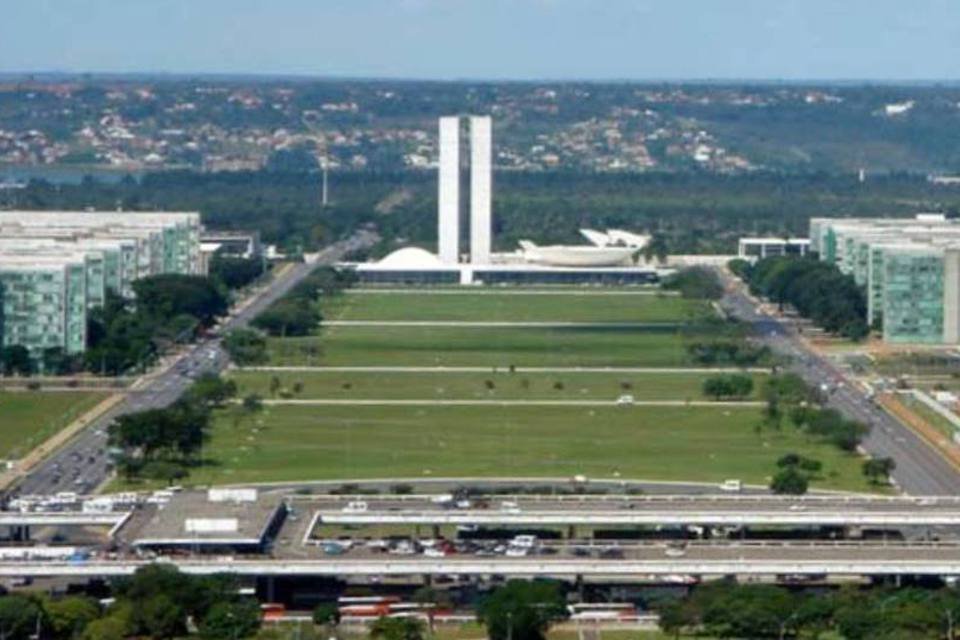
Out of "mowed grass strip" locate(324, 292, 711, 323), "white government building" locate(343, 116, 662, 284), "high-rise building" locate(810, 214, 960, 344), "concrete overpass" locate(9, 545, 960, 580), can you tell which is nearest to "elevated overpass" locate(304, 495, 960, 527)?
"concrete overpass" locate(9, 545, 960, 580)

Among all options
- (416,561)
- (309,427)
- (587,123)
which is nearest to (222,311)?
(309,427)

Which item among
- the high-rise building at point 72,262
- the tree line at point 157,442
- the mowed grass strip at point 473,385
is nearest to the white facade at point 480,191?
the high-rise building at point 72,262

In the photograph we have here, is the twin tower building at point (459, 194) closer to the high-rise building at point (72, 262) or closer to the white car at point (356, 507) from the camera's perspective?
the high-rise building at point (72, 262)

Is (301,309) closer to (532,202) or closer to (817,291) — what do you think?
(817,291)

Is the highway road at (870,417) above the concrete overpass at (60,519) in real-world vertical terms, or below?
below

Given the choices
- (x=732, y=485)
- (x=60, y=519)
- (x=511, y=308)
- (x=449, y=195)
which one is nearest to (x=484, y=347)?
(x=511, y=308)

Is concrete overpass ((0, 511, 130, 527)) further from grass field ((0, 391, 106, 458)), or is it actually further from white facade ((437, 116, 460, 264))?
white facade ((437, 116, 460, 264))

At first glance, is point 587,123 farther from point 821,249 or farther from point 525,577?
point 525,577
